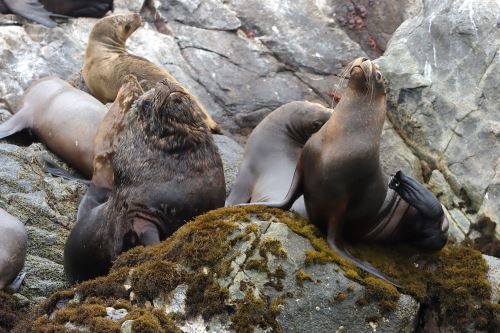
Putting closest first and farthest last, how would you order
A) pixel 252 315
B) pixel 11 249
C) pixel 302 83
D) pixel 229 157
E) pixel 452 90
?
pixel 252 315 < pixel 11 249 < pixel 229 157 < pixel 452 90 < pixel 302 83

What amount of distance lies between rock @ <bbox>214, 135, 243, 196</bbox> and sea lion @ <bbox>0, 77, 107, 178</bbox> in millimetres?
1274

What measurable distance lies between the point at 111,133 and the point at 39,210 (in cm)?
102

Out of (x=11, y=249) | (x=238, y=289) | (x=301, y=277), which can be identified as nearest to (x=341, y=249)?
(x=301, y=277)

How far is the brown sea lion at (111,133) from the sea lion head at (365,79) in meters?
2.46

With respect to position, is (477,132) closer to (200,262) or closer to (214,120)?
(214,120)

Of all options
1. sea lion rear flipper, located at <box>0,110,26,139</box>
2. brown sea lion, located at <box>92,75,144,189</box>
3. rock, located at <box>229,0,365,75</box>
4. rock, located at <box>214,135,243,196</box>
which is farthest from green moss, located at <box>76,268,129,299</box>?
rock, located at <box>229,0,365,75</box>

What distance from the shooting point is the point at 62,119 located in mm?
10516

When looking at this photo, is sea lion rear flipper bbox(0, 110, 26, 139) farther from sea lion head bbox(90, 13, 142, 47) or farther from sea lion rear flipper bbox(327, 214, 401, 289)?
sea lion rear flipper bbox(327, 214, 401, 289)

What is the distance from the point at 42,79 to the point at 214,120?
2197 millimetres

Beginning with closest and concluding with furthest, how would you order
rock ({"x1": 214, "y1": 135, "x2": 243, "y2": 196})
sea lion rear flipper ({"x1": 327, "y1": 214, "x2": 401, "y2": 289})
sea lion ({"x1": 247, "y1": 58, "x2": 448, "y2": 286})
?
1. sea lion rear flipper ({"x1": 327, "y1": 214, "x2": 401, "y2": 289})
2. sea lion ({"x1": 247, "y1": 58, "x2": 448, "y2": 286})
3. rock ({"x1": 214, "y1": 135, "x2": 243, "y2": 196})

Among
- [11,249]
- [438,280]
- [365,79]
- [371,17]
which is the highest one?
[365,79]

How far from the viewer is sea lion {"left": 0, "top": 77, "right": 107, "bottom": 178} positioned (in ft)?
32.9

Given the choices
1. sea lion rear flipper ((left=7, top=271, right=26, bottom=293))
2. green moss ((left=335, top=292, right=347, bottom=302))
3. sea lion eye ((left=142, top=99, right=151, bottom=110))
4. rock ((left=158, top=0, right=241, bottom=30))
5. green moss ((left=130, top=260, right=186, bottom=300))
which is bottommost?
sea lion rear flipper ((left=7, top=271, right=26, bottom=293))

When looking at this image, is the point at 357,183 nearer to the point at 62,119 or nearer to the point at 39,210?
the point at 39,210
